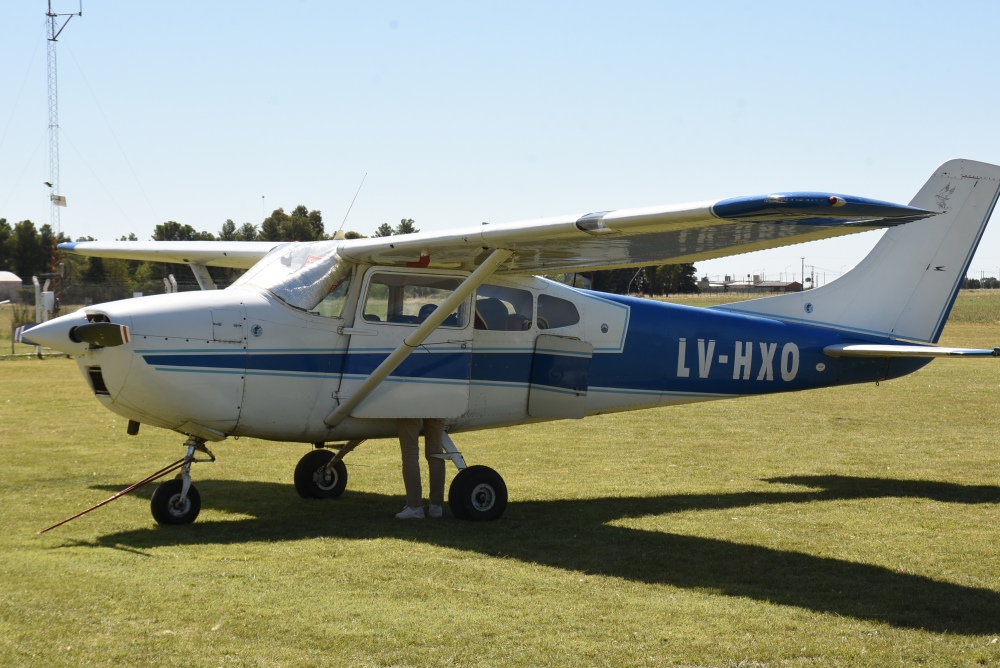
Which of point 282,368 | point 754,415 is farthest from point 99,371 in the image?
point 754,415

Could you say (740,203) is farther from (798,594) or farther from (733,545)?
(733,545)

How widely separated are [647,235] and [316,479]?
4.68 metres

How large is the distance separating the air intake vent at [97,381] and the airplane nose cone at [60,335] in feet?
0.64

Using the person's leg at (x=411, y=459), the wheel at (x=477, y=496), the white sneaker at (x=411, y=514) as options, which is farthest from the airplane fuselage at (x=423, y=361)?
the white sneaker at (x=411, y=514)

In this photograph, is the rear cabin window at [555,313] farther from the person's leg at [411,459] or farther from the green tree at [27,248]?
the green tree at [27,248]

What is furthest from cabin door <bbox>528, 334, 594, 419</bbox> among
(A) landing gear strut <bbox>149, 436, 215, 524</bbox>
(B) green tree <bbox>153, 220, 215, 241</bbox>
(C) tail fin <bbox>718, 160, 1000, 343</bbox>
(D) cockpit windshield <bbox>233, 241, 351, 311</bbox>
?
(B) green tree <bbox>153, 220, 215, 241</bbox>

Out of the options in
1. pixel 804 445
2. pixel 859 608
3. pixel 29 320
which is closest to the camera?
pixel 859 608

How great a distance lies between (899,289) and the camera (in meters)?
12.5

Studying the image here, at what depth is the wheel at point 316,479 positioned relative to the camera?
36.1ft

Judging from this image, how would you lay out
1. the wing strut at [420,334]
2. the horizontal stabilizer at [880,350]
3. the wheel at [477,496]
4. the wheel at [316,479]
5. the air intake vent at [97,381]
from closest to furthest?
the air intake vent at [97,381], the wing strut at [420,334], the wheel at [477,496], the wheel at [316,479], the horizontal stabilizer at [880,350]

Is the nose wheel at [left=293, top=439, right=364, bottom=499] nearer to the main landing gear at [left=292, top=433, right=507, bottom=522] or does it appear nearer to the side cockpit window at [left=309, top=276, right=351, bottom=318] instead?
the main landing gear at [left=292, top=433, right=507, bottom=522]

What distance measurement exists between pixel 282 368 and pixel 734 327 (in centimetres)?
513

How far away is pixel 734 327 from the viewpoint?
11.8m

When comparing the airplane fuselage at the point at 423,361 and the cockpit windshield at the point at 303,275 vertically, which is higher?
the cockpit windshield at the point at 303,275
